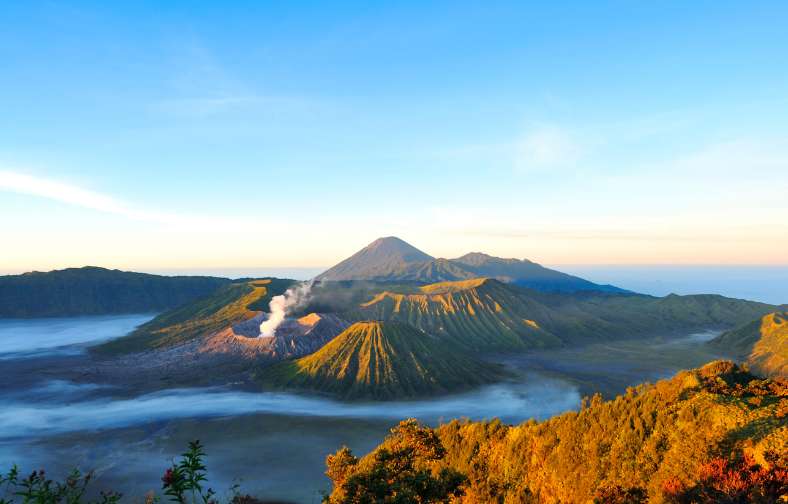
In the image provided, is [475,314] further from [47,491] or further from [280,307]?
[47,491]

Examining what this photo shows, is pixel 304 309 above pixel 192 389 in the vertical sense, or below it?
above

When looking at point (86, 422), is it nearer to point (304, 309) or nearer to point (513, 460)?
point (513, 460)

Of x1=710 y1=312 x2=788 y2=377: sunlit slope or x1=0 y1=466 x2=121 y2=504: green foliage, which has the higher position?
x1=0 y1=466 x2=121 y2=504: green foliage

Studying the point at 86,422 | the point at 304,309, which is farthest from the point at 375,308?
the point at 86,422

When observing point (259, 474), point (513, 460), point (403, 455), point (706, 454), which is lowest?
point (259, 474)

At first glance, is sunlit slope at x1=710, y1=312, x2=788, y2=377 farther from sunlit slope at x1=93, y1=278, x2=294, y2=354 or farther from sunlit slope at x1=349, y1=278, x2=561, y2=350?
sunlit slope at x1=93, y1=278, x2=294, y2=354

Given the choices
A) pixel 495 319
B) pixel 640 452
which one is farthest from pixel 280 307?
pixel 640 452

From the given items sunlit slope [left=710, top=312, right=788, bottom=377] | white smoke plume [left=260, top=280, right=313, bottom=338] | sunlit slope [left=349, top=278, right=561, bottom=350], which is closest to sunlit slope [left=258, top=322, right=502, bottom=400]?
white smoke plume [left=260, top=280, right=313, bottom=338]
